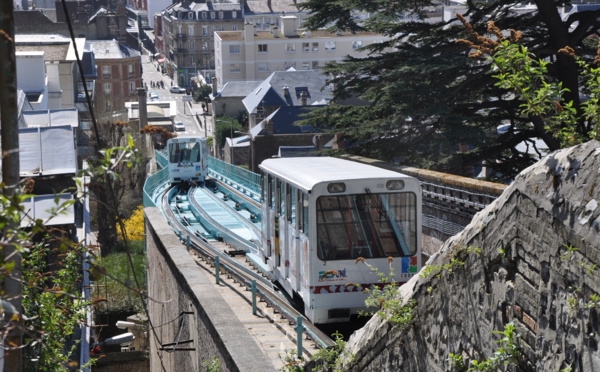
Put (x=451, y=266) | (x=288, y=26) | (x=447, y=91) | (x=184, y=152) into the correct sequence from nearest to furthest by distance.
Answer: (x=451, y=266)
(x=447, y=91)
(x=184, y=152)
(x=288, y=26)

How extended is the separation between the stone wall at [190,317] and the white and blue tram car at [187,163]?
16501mm

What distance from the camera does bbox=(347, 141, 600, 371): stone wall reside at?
558 centimetres

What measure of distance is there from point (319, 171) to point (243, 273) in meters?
5.27

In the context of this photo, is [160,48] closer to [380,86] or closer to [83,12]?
[83,12]

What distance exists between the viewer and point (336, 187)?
43.0ft

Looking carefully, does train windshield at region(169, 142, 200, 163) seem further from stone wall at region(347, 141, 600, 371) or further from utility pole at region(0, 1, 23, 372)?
utility pole at region(0, 1, 23, 372)

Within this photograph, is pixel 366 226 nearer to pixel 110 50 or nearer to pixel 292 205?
pixel 292 205

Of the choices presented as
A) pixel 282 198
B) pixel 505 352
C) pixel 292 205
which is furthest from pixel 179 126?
pixel 505 352

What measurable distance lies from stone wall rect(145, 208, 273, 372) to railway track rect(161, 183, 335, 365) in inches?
21.9

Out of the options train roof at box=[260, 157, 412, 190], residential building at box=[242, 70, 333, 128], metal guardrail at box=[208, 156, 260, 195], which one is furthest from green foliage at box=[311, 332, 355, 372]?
residential building at box=[242, 70, 333, 128]

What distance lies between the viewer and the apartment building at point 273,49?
10631 cm

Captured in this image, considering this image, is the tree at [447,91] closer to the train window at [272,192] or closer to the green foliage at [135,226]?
the train window at [272,192]

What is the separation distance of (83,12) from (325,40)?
110 feet

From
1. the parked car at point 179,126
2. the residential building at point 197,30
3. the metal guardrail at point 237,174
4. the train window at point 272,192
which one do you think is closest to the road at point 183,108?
the parked car at point 179,126
